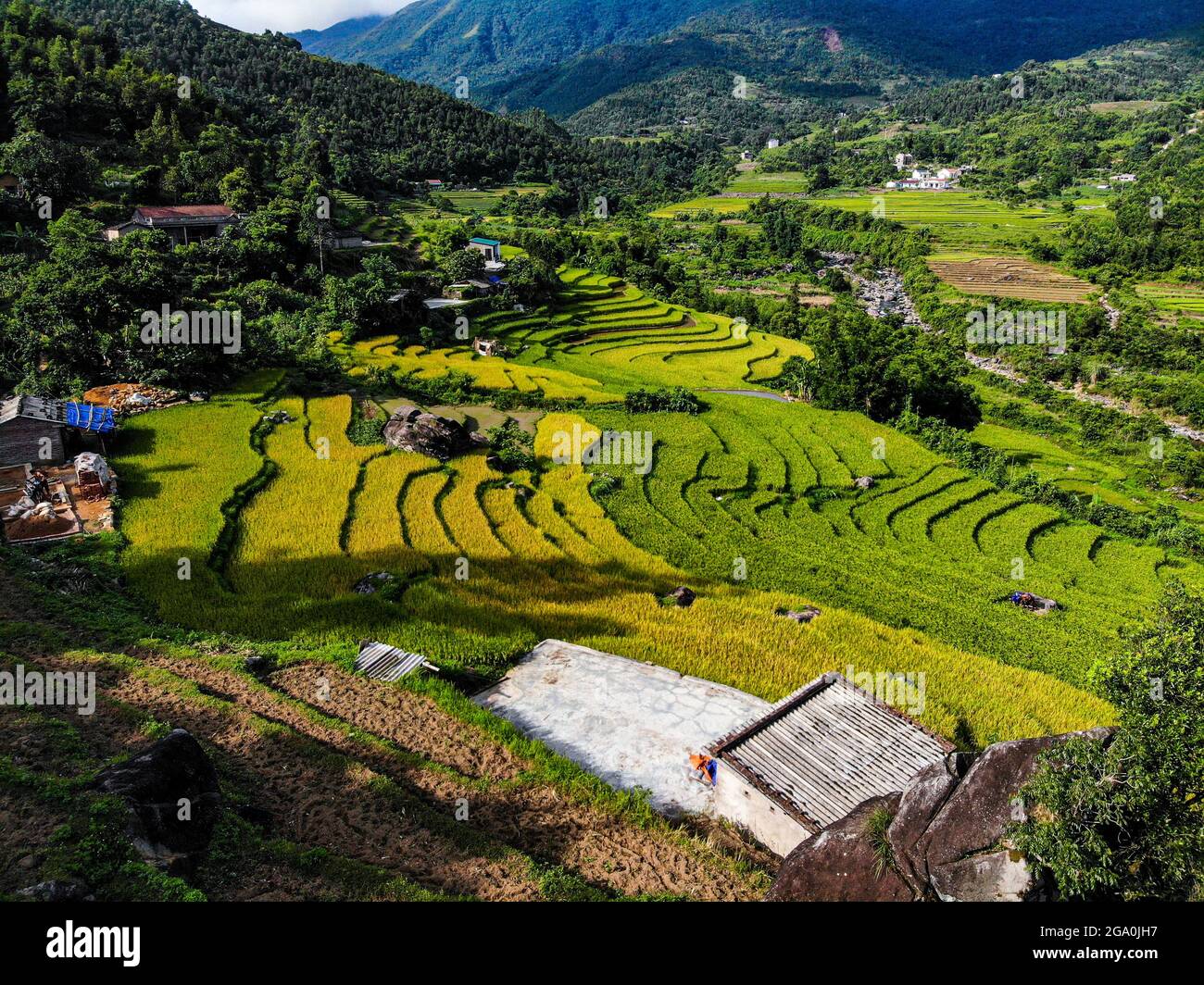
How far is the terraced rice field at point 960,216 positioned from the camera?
93062 millimetres

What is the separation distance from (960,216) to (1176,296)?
142 ft

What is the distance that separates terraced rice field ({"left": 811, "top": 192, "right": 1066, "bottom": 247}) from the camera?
9306cm

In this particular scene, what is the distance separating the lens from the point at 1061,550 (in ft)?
90.5

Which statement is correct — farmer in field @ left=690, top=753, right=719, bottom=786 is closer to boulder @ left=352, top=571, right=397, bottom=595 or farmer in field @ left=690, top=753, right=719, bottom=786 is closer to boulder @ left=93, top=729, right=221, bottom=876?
boulder @ left=93, top=729, right=221, bottom=876

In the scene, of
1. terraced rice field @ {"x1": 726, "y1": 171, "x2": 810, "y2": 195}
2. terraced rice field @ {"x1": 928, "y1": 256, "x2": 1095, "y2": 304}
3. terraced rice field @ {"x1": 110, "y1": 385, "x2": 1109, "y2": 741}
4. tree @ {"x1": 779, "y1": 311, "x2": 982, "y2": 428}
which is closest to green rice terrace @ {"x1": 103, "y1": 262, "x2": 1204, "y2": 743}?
terraced rice field @ {"x1": 110, "y1": 385, "x2": 1109, "y2": 741}

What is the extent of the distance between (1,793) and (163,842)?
2216mm

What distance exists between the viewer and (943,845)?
7.45 m

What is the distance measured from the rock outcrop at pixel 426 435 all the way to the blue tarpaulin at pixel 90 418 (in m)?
9.22

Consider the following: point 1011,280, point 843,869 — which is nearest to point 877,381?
point 843,869

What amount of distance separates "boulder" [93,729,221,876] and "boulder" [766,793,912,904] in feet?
22.9

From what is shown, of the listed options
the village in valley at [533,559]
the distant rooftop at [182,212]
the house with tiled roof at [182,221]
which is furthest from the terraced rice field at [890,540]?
the distant rooftop at [182,212]

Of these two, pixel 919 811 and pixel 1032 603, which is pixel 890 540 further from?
pixel 919 811

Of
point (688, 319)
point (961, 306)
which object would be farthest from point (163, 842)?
point (961, 306)
